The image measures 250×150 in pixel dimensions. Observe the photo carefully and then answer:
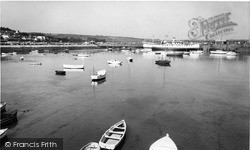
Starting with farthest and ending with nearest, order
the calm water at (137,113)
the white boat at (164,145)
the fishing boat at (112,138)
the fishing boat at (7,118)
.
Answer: the fishing boat at (7,118) < the calm water at (137,113) < the fishing boat at (112,138) < the white boat at (164,145)

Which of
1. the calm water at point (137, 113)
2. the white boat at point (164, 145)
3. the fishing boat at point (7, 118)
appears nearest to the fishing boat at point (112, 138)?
the calm water at point (137, 113)

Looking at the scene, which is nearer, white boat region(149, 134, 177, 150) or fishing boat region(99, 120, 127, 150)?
white boat region(149, 134, 177, 150)

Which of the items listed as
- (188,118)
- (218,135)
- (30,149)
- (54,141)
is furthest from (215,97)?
(30,149)

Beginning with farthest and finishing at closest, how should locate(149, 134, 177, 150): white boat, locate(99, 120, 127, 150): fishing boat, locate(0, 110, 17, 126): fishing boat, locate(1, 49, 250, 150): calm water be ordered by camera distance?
locate(0, 110, 17, 126): fishing boat → locate(1, 49, 250, 150): calm water → locate(99, 120, 127, 150): fishing boat → locate(149, 134, 177, 150): white boat

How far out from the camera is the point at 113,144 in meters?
16.3

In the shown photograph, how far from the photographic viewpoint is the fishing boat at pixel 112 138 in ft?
52.6

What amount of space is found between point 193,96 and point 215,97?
3.97 metres

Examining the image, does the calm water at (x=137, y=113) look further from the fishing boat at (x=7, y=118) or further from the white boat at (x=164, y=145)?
the white boat at (x=164, y=145)

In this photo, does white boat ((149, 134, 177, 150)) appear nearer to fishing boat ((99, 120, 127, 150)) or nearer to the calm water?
the calm water

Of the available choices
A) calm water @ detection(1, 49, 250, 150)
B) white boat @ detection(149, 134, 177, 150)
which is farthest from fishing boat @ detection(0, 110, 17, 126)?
white boat @ detection(149, 134, 177, 150)

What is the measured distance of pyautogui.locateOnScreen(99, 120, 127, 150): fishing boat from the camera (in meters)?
16.0

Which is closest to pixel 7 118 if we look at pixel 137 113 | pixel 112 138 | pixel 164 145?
pixel 112 138

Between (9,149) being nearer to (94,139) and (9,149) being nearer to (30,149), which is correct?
(30,149)

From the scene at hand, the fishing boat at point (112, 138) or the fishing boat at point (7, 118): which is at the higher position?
the fishing boat at point (7, 118)
